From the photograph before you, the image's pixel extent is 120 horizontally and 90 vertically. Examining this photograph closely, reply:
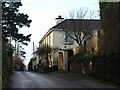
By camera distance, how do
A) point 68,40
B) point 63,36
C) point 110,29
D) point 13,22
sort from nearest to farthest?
point 110,29
point 13,22
point 68,40
point 63,36

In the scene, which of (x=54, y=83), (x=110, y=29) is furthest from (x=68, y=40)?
(x=54, y=83)

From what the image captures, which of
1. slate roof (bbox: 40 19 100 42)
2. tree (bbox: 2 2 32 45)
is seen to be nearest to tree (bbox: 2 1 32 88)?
tree (bbox: 2 2 32 45)

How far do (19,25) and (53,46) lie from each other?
78.6ft

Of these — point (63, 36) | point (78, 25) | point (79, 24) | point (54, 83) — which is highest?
point (79, 24)

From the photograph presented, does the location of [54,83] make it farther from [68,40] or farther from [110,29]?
[68,40]

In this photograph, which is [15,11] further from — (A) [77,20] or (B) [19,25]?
(A) [77,20]

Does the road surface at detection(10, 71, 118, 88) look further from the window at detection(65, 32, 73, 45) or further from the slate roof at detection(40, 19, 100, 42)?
the window at detection(65, 32, 73, 45)

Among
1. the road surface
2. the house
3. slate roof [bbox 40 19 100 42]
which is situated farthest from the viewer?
the house

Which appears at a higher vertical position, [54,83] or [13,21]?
[13,21]

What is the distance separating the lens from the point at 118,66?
25.1 metres

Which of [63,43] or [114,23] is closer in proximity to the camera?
[114,23]

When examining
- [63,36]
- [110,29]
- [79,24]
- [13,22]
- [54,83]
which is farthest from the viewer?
[63,36]

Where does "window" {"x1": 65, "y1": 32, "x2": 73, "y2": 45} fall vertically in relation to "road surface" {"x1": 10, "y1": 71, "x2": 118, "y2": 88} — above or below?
above

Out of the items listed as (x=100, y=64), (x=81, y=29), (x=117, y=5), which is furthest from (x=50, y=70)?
(x=117, y=5)
